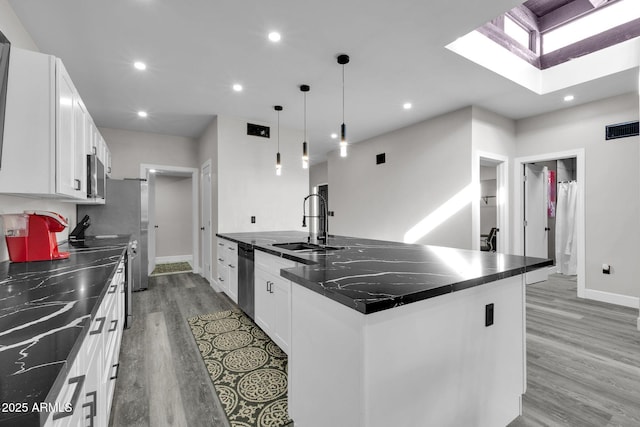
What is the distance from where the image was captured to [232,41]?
2.51 meters

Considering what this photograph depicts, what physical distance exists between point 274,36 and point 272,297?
2.24 metres

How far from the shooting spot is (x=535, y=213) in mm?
4957

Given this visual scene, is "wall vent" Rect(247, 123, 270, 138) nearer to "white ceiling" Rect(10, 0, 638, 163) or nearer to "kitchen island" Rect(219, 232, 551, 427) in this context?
"white ceiling" Rect(10, 0, 638, 163)

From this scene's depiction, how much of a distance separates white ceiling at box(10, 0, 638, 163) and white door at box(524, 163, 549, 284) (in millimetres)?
1173

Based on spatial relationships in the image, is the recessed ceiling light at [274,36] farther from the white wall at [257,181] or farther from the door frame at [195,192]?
the door frame at [195,192]

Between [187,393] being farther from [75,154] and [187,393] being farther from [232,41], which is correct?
[232,41]

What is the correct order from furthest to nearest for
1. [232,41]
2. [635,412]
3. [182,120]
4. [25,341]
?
[182,120], [232,41], [635,412], [25,341]

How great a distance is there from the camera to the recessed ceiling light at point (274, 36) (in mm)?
2400

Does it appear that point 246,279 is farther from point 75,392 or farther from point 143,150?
point 143,150

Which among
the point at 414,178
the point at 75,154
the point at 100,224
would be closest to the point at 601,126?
the point at 414,178

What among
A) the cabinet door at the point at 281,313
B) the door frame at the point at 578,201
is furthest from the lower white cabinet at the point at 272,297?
the door frame at the point at 578,201

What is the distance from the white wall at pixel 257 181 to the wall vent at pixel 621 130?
4.25 metres

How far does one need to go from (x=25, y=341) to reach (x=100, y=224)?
13.3ft

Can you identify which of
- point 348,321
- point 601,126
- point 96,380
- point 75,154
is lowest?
point 96,380
